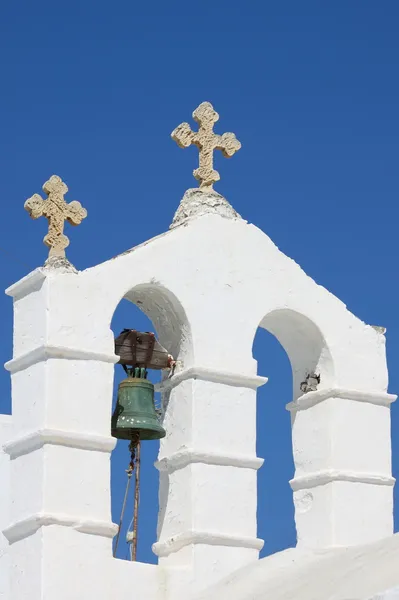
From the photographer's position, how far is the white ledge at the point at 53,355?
42.2 feet

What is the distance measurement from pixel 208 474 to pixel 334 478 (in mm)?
1076

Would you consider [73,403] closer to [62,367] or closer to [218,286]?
[62,367]

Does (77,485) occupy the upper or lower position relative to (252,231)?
lower

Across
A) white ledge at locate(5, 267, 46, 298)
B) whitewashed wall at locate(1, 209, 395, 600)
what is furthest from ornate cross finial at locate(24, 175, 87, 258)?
whitewashed wall at locate(1, 209, 395, 600)

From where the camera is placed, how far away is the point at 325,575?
39.6 feet

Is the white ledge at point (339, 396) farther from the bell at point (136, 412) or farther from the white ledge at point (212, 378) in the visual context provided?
the bell at point (136, 412)

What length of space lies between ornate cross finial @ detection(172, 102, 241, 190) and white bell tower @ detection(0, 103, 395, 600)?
1 cm

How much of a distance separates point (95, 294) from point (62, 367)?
60 cm

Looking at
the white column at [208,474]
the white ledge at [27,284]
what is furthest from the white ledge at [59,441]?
the white ledge at [27,284]

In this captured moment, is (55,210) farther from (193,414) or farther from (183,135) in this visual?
(193,414)

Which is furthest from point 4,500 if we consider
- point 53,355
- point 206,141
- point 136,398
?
point 206,141

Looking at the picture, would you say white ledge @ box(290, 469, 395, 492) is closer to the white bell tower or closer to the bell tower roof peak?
the white bell tower

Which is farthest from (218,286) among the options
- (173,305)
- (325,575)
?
(325,575)

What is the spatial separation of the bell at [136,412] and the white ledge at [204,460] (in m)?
0.25
